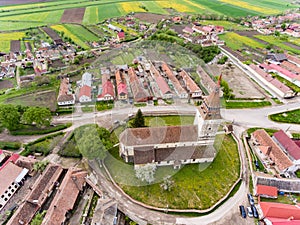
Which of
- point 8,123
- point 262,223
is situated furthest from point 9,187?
point 262,223

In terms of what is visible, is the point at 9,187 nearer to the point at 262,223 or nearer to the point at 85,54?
the point at 262,223

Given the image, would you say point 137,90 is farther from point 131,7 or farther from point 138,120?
point 131,7

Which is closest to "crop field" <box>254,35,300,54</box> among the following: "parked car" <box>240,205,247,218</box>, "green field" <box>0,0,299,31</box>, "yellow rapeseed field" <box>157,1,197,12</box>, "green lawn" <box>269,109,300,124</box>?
"green field" <box>0,0,299,31</box>

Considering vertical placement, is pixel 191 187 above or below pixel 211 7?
below

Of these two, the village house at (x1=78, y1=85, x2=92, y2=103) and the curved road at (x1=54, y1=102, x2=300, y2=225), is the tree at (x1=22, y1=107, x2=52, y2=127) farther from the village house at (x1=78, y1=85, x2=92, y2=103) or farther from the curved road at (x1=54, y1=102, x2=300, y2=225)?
the village house at (x1=78, y1=85, x2=92, y2=103)


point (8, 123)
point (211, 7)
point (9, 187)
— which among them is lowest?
point (9, 187)

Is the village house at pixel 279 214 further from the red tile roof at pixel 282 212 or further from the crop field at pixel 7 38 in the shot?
the crop field at pixel 7 38
